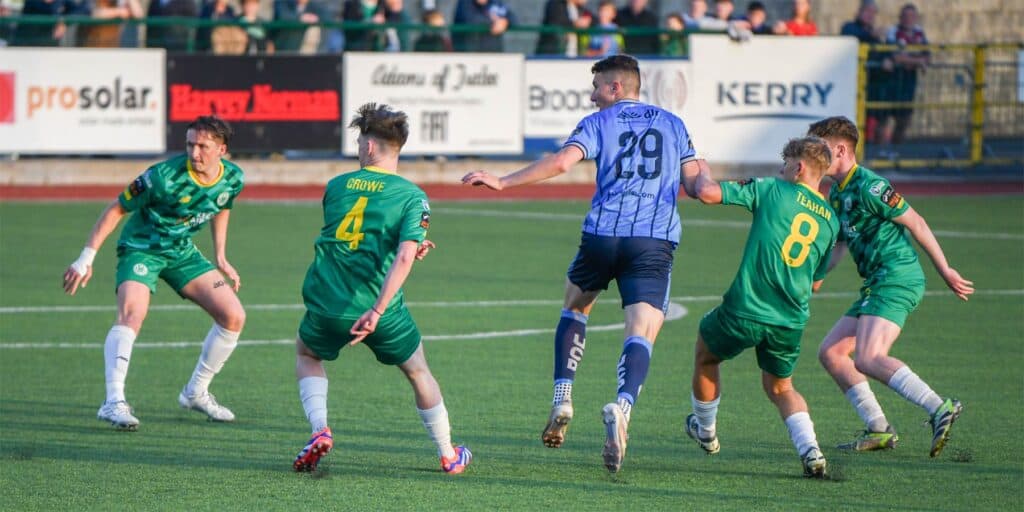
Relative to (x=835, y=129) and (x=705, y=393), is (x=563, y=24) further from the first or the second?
(x=705, y=393)

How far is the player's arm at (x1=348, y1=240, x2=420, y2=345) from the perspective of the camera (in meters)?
7.05

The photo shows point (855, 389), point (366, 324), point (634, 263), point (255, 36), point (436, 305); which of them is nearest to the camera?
point (366, 324)

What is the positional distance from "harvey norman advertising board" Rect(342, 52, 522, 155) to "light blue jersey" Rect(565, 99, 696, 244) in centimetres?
1495

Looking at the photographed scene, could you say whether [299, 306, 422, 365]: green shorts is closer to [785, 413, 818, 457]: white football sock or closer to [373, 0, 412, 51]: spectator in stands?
[785, 413, 818, 457]: white football sock

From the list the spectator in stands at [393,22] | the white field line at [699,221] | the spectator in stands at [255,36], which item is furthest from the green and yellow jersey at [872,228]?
the spectator in stands at [393,22]

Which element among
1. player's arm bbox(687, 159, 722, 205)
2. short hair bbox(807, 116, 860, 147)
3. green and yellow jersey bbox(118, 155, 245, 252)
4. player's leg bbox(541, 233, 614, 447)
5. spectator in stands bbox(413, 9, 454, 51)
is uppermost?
spectator in stands bbox(413, 9, 454, 51)

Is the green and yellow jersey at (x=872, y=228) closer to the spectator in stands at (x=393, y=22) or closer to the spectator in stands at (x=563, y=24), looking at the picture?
the spectator in stands at (x=393, y=22)

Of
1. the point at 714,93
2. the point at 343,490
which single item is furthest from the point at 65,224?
the point at 343,490

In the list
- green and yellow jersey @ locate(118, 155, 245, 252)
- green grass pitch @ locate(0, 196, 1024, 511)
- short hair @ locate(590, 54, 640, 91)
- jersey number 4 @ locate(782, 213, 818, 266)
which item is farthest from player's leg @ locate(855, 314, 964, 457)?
green and yellow jersey @ locate(118, 155, 245, 252)

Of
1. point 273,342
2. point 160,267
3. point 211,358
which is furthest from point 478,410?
point 273,342

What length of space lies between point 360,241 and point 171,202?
1908 millimetres

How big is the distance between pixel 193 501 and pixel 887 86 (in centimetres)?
1940

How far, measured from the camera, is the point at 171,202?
8.76 m

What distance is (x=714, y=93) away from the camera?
78.3 feet
